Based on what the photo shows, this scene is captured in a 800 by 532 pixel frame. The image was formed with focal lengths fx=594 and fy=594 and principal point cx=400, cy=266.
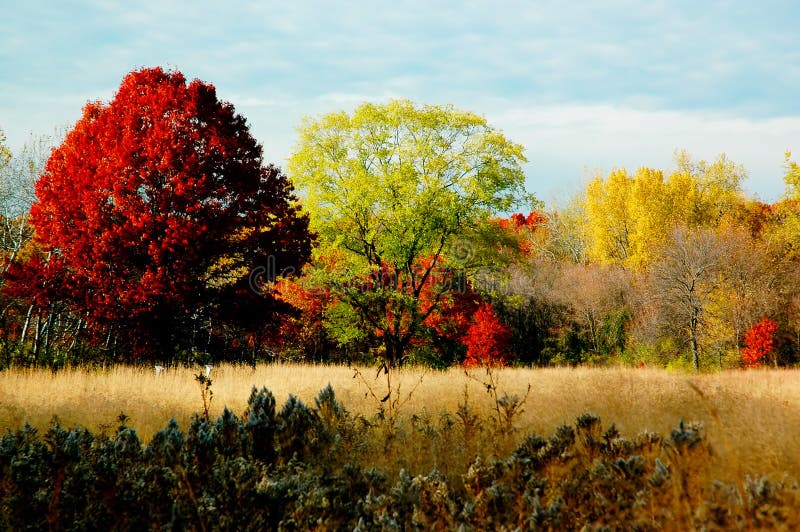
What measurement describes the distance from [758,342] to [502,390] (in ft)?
87.9

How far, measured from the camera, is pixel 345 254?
84.6ft

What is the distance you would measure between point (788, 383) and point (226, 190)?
1512cm

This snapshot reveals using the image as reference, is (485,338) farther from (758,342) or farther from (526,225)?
(526,225)

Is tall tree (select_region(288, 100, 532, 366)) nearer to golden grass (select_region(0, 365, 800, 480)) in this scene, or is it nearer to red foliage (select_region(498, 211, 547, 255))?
golden grass (select_region(0, 365, 800, 480))

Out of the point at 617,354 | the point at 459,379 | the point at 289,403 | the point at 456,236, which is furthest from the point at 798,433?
the point at 617,354

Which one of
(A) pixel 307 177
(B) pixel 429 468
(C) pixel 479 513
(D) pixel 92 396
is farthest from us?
(A) pixel 307 177

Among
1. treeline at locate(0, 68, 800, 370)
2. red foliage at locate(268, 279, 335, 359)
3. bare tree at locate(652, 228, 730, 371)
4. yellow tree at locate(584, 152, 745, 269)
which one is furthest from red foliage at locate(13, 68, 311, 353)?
yellow tree at locate(584, 152, 745, 269)

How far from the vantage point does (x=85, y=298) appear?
15250 mm

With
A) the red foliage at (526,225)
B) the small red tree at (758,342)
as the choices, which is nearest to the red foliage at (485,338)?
the small red tree at (758,342)

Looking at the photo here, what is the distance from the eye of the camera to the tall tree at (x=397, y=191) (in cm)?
2353

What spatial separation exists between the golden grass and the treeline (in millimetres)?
2919

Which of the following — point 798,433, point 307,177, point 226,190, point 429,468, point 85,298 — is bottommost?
point 429,468

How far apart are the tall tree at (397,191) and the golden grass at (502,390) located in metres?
8.94

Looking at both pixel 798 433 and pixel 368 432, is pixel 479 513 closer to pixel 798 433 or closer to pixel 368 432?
pixel 368 432
